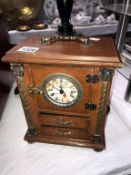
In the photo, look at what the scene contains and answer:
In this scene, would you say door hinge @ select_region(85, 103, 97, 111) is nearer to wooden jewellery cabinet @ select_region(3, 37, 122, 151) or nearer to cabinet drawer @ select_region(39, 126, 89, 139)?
wooden jewellery cabinet @ select_region(3, 37, 122, 151)

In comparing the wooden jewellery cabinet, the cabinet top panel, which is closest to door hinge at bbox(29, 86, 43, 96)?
the wooden jewellery cabinet

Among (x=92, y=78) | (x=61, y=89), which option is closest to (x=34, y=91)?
(x=61, y=89)

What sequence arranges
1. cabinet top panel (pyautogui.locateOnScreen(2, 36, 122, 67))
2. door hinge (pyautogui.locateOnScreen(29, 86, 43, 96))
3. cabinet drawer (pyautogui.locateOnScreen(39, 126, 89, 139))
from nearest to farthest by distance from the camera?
cabinet top panel (pyautogui.locateOnScreen(2, 36, 122, 67)) → door hinge (pyautogui.locateOnScreen(29, 86, 43, 96)) → cabinet drawer (pyautogui.locateOnScreen(39, 126, 89, 139))

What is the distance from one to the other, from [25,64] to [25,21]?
70 cm

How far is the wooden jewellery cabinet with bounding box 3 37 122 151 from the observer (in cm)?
56

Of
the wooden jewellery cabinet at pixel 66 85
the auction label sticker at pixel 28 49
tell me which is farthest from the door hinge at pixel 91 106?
the auction label sticker at pixel 28 49

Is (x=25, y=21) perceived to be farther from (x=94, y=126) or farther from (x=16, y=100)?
(x=94, y=126)

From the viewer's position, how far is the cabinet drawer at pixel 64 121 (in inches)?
27.9

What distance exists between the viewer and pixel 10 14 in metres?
1.07

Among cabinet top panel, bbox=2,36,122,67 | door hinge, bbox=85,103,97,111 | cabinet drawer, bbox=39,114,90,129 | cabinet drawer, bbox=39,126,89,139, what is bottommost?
cabinet drawer, bbox=39,126,89,139

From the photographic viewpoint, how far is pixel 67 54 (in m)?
0.56

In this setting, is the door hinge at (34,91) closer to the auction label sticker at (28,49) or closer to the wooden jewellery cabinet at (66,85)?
the wooden jewellery cabinet at (66,85)

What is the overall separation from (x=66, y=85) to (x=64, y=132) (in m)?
0.27

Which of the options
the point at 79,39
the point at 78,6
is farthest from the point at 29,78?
the point at 78,6
